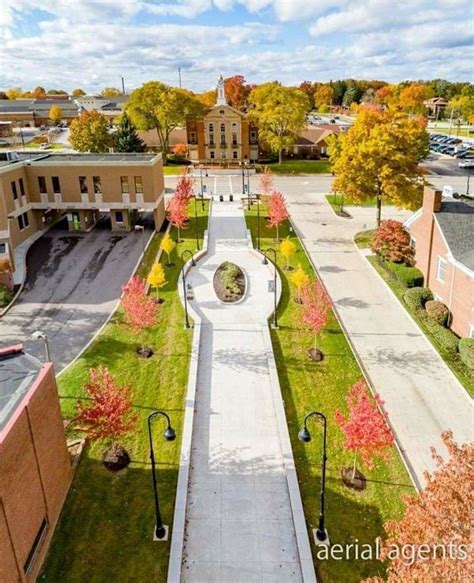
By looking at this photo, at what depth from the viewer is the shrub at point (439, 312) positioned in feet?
86.0

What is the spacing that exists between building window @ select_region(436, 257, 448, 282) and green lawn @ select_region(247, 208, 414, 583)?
6.76m

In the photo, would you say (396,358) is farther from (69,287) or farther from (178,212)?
(178,212)

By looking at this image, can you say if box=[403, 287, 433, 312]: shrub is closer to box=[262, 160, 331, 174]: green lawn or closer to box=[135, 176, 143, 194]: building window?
box=[135, 176, 143, 194]: building window

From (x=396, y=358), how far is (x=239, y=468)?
1050 cm

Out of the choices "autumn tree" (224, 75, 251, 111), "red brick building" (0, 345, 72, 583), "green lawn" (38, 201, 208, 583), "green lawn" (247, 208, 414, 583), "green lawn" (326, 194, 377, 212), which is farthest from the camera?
"autumn tree" (224, 75, 251, 111)

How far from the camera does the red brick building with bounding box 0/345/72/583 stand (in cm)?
1182

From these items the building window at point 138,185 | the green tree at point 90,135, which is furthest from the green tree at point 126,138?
the building window at point 138,185

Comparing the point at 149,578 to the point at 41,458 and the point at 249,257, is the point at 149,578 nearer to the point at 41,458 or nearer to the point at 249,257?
the point at 41,458

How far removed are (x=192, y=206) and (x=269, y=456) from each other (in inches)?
1437

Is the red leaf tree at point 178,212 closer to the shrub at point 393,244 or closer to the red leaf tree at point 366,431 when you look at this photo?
the shrub at point 393,244

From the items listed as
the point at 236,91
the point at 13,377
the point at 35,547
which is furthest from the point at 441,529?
the point at 236,91

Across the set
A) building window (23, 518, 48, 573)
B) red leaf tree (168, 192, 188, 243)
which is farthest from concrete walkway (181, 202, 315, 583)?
red leaf tree (168, 192, 188, 243)

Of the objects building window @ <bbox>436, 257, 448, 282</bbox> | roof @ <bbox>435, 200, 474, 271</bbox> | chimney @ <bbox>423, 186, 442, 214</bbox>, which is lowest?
building window @ <bbox>436, 257, 448, 282</bbox>

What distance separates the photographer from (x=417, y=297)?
28.0m
